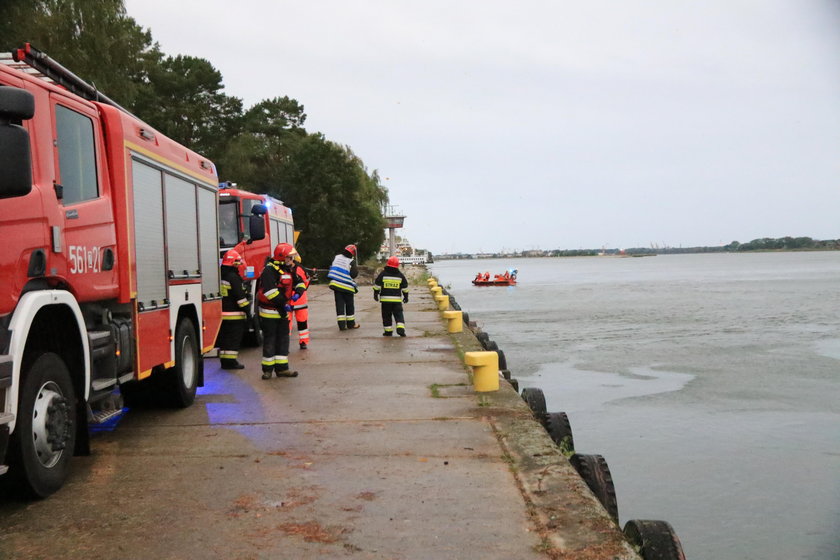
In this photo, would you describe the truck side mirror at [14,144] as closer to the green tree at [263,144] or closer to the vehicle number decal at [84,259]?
the vehicle number decal at [84,259]

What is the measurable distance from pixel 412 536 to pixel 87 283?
3.05m

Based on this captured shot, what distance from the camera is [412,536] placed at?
15.2ft

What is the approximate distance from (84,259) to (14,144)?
1.62 m

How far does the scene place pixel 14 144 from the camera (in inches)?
173

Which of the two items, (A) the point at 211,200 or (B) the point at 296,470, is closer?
(B) the point at 296,470

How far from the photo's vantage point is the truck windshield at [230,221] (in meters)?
15.3

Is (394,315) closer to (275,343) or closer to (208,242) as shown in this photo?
(275,343)

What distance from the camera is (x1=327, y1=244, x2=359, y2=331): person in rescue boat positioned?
657 inches

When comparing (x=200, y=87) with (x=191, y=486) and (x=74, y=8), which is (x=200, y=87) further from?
(x=191, y=486)

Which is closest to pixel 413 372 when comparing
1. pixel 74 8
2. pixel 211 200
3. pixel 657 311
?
pixel 211 200

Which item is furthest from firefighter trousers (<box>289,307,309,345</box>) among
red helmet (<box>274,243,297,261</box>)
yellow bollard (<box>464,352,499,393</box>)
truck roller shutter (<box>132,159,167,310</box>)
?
truck roller shutter (<box>132,159,167,310</box>)

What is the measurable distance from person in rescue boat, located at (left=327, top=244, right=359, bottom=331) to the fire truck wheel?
7.12 m

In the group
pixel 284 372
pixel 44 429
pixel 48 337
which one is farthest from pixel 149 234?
pixel 284 372

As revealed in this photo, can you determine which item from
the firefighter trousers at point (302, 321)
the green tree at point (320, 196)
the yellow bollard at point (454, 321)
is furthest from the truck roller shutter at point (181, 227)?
the green tree at point (320, 196)
